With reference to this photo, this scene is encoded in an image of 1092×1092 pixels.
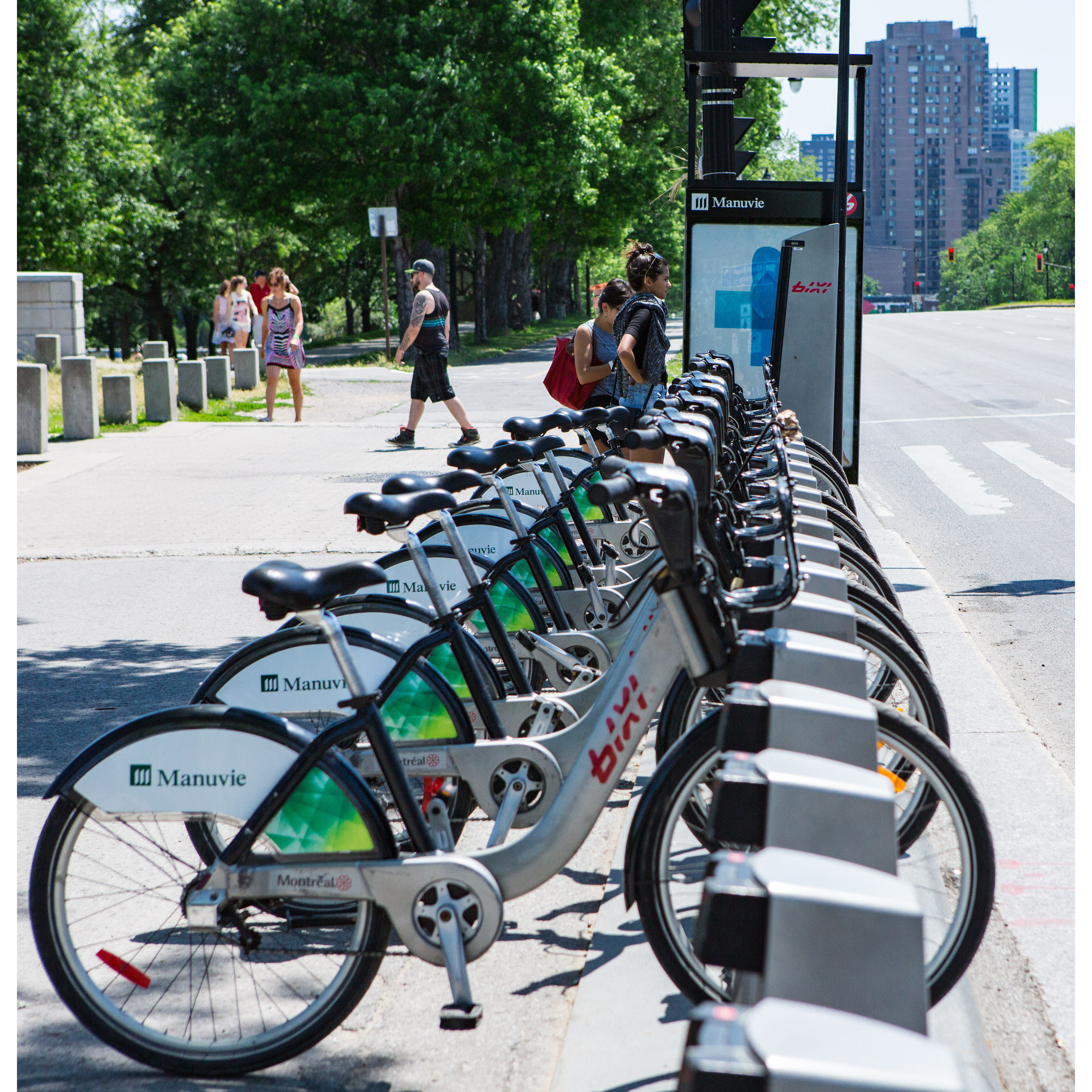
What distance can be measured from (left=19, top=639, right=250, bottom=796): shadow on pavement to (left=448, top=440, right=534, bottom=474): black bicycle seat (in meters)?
1.57

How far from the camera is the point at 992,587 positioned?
8.09 m

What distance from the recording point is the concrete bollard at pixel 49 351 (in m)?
19.2

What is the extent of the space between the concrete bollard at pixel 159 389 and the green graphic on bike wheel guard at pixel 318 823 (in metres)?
15.0

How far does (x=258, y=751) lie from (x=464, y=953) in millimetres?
630

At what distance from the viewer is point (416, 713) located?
11.6 ft

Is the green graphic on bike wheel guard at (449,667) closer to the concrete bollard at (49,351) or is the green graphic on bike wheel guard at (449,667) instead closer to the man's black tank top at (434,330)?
the man's black tank top at (434,330)

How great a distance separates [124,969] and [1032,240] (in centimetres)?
13781

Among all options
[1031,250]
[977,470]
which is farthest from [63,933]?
[1031,250]

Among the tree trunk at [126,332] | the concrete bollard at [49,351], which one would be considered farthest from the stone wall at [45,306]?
the tree trunk at [126,332]

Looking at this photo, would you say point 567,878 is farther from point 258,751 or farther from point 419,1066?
point 258,751

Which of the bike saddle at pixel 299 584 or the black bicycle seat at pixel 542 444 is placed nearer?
the bike saddle at pixel 299 584

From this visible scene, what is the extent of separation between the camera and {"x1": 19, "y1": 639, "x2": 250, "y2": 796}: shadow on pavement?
505cm

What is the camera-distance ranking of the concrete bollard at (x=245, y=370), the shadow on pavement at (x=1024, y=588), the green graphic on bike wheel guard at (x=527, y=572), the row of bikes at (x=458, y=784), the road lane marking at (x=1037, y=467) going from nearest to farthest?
the row of bikes at (x=458, y=784) → the green graphic on bike wheel guard at (x=527, y=572) → the shadow on pavement at (x=1024, y=588) → the road lane marking at (x=1037, y=467) → the concrete bollard at (x=245, y=370)

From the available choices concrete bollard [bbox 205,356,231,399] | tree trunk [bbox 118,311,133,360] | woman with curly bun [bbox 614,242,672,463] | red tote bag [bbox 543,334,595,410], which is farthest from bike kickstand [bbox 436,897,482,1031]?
tree trunk [bbox 118,311,133,360]
